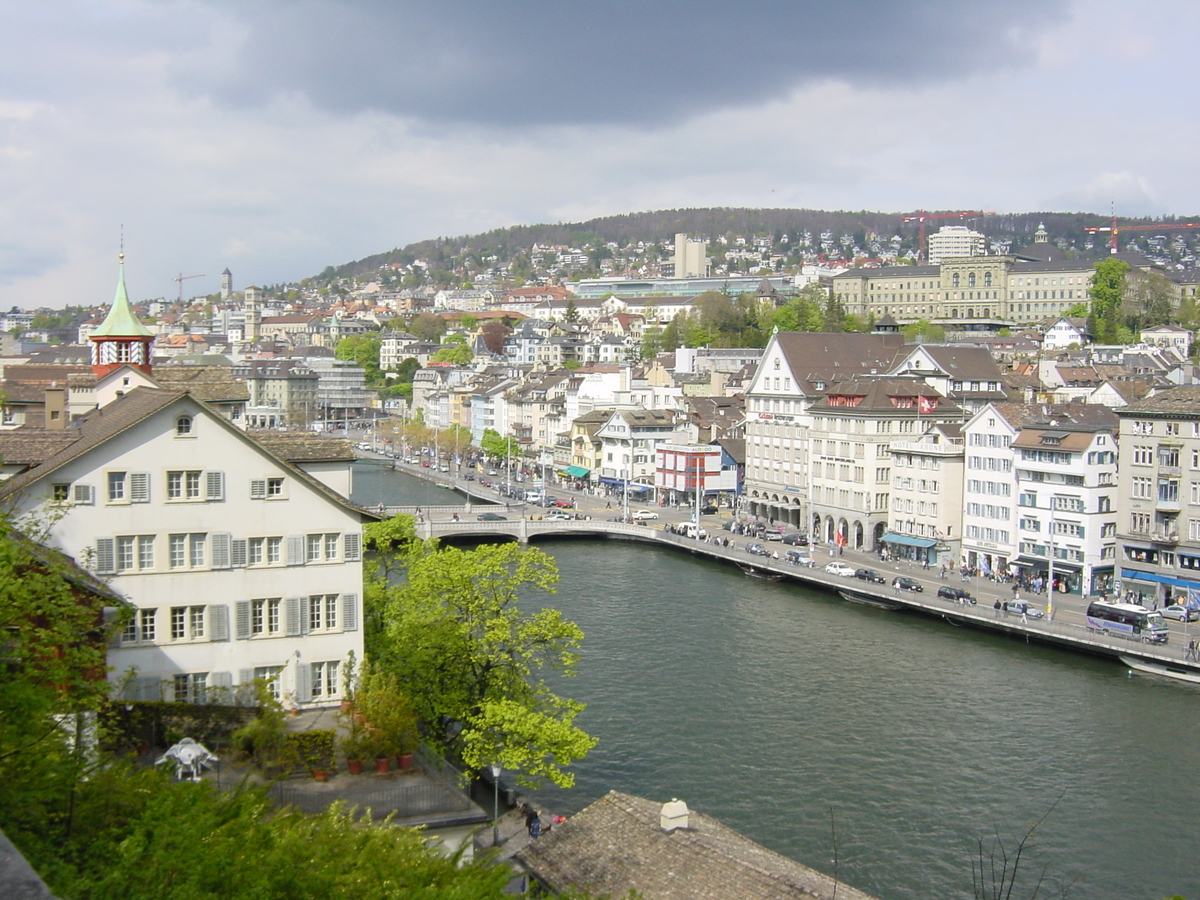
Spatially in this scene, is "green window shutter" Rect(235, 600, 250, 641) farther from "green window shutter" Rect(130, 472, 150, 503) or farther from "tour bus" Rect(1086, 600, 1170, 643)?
"tour bus" Rect(1086, 600, 1170, 643)

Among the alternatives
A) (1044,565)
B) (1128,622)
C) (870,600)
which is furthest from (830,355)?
(1128,622)

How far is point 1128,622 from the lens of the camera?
137ft

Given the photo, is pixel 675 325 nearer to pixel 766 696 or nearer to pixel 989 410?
pixel 989 410

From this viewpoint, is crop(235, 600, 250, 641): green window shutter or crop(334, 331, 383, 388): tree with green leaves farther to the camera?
crop(334, 331, 383, 388): tree with green leaves

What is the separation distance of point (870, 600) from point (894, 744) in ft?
→ 62.5

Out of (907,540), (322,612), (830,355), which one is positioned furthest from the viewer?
(830,355)

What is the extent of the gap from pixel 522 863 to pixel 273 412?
123820mm

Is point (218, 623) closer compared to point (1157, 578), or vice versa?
point (218, 623)

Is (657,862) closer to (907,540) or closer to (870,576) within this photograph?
(870,576)

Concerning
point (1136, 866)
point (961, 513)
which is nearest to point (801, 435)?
point (961, 513)

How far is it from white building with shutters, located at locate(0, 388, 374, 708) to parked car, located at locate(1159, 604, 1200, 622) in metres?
32.8

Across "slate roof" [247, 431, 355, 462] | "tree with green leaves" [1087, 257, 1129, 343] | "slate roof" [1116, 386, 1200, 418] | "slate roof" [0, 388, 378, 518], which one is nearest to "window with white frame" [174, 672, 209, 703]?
"slate roof" [0, 388, 378, 518]

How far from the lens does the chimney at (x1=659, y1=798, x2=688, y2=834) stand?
17.5 meters

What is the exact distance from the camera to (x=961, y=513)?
57.2 metres
